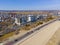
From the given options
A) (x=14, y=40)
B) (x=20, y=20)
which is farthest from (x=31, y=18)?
(x=14, y=40)

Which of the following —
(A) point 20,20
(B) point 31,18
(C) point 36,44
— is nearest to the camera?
(C) point 36,44

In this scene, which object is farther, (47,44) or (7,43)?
(47,44)

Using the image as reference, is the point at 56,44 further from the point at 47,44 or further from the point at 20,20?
the point at 20,20

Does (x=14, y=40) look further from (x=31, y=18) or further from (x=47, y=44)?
(x=31, y=18)

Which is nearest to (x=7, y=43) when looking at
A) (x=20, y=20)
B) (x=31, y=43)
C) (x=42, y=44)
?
(x=31, y=43)

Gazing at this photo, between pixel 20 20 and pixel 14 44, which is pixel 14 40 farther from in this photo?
pixel 20 20

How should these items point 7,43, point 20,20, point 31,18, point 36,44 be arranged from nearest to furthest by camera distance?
point 7,43, point 36,44, point 20,20, point 31,18

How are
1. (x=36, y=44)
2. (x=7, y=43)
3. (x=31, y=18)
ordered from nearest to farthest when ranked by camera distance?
(x=7, y=43)
(x=36, y=44)
(x=31, y=18)

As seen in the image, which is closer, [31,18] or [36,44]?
[36,44]

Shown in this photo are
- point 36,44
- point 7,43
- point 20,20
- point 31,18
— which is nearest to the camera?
point 7,43
